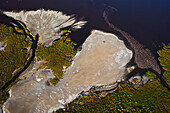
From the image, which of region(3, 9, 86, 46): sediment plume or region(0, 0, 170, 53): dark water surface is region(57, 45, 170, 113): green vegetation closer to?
region(0, 0, 170, 53): dark water surface

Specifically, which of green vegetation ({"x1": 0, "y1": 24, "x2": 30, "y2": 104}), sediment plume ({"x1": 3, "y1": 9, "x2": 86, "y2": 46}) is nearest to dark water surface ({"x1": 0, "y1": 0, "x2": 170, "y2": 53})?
sediment plume ({"x1": 3, "y1": 9, "x2": 86, "y2": 46})

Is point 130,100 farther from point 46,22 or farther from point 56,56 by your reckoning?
point 46,22

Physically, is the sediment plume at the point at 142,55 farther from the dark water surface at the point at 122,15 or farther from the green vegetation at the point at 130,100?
the green vegetation at the point at 130,100

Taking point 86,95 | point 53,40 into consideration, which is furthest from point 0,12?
point 86,95

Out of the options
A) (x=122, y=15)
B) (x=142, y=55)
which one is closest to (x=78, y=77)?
(x=142, y=55)

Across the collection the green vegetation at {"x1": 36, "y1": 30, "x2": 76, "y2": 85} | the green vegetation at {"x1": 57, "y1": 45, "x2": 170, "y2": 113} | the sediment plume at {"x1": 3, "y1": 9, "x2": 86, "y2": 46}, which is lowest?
the green vegetation at {"x1": 57, "y1": 45, "x2": 170, "y2": 113}

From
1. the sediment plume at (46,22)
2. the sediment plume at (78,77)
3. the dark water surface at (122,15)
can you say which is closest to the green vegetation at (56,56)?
Result: the sediment plume at (78,77)

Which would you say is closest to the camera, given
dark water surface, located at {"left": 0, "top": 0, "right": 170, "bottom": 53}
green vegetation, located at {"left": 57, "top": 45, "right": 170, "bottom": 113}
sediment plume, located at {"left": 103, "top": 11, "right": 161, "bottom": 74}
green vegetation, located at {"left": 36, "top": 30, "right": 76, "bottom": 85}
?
green vegetation, located at {"left": 57, "top": 45, "right": 170, "bottom": 113}
